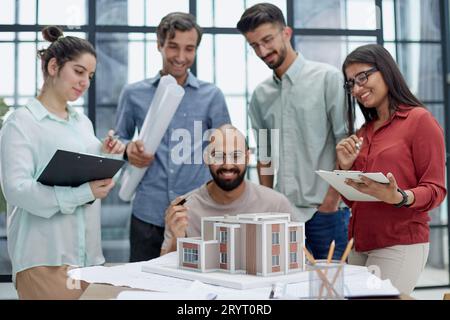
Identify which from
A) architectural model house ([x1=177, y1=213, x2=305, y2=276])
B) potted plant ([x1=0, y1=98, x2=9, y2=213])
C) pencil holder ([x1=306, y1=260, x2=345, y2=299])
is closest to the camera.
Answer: pencil holder ([x1=306, y1=260, x2=345, y2=299])

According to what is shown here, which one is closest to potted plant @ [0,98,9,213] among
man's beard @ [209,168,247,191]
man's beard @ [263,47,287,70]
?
man's beard @ [209,168,247,191]

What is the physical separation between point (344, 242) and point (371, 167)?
1.45ft

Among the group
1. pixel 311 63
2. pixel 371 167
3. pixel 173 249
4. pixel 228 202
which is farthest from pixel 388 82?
pixel 173 249

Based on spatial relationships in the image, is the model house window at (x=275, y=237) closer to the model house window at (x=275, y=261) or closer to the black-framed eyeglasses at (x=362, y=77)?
the model house window at (x=275, y=261)

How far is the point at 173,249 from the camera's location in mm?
1345

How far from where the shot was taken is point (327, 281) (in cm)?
88

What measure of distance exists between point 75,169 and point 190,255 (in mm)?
425

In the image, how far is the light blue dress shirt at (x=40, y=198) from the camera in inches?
53.8

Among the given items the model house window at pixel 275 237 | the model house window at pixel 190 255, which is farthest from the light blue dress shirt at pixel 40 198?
the model house window at pixel 275 237

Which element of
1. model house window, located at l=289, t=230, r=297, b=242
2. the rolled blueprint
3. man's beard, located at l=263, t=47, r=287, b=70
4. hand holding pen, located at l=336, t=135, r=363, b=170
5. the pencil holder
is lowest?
the pencil holder

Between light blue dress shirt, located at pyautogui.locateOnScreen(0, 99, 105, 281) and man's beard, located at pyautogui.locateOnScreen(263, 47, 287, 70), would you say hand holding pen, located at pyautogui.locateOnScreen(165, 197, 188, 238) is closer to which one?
light blue dress shirt, located at pyautogui.locateOnScreen(0, 99, 105, 281)

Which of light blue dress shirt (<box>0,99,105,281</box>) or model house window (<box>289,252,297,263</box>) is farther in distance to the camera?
light blue dress shirt (<box>0,99,105,281</box>)

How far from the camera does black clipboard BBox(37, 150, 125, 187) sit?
1.28m
